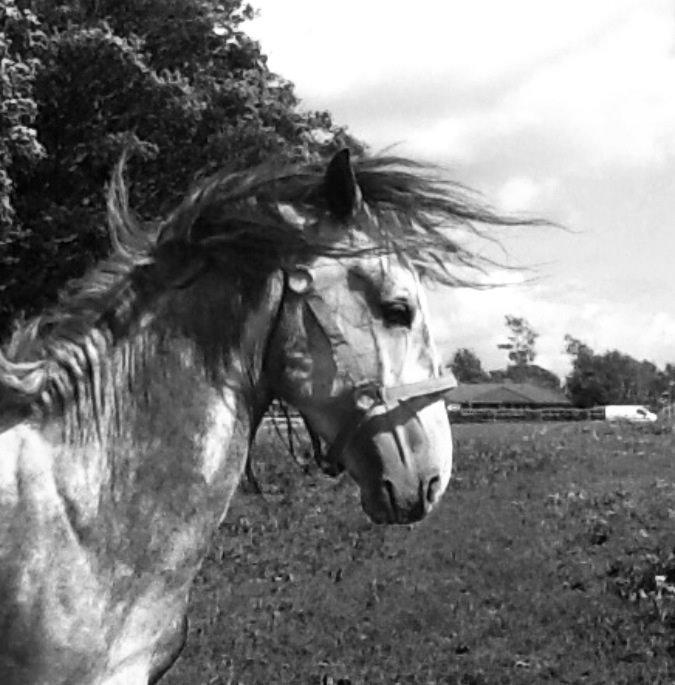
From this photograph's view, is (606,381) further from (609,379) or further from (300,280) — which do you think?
(300,280)

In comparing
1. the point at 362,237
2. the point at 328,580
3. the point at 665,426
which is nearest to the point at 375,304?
the point at 362,237

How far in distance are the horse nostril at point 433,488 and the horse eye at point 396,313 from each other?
0.41 meters

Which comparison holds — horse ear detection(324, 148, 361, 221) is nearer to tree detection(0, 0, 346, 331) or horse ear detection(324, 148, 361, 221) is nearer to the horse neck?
the horse neck

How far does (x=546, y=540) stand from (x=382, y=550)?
169cm

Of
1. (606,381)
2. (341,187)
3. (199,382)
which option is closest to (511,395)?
(606,381)

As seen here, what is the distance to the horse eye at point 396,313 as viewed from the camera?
10.3ft

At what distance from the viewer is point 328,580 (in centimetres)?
1166

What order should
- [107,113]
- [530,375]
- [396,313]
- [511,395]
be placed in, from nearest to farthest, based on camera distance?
[396,313]
[107,113]
[511,395]
[530,375]

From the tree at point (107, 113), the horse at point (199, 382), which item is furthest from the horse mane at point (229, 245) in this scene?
the tree at point (107, 113)

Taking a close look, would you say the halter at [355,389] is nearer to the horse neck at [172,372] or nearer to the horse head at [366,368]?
the horse head at [366,368]

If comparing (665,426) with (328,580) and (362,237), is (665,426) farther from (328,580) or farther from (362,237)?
(362,237)

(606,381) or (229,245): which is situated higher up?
(606,381)

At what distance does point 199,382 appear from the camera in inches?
120

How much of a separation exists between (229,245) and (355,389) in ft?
1.65
